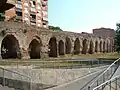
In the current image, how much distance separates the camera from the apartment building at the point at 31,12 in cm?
5011

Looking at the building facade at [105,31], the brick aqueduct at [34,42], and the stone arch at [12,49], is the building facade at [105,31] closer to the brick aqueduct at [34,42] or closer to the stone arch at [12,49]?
the brick aqueduct at [34,42]

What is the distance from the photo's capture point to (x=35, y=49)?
3709 cm

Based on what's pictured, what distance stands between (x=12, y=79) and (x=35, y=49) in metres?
22.2

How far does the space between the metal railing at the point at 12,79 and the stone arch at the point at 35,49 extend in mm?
20620

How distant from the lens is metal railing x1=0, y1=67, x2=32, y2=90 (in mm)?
14812

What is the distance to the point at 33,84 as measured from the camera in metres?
15.2

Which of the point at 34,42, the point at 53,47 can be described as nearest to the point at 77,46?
the point at 53,47

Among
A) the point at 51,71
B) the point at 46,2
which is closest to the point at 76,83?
the point at 51,71

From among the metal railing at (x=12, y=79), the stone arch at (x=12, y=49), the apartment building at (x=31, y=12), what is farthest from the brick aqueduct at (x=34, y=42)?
the metal railing at (x=12, y=79)

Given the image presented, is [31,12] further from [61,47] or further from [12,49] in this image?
[12,49]

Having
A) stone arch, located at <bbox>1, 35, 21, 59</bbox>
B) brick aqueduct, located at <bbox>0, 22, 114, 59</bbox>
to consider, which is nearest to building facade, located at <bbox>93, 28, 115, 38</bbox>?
brick aqueduct, located at <bbox>0, 22, 114, 59</bbox>

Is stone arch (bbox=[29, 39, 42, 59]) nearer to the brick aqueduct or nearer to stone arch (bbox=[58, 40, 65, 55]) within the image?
the brick aqueduct

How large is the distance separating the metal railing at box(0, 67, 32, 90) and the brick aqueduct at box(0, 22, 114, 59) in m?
15.1

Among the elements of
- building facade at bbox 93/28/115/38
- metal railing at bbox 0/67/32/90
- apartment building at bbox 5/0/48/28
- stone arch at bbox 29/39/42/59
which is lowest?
metal railing at bbox 0/67/32/90
